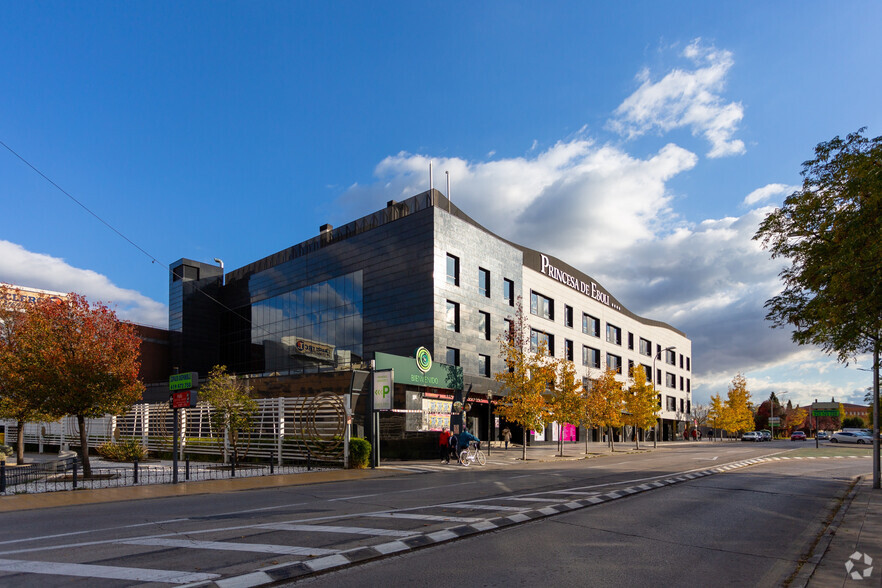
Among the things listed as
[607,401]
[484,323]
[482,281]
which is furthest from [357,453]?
[607,401]

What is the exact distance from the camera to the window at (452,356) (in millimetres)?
40031

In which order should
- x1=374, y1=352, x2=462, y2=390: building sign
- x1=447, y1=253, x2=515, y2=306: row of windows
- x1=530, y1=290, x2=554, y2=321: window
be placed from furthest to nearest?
x1=530, y1=290, x2=554, y2=321: window → x1=447, y1=253, x2=515, y2=306: row of windows → x1=374, y1=352, x2=462, y2=390: building sign

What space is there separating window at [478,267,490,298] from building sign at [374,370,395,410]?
1828 cm

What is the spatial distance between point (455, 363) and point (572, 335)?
68.0 ft

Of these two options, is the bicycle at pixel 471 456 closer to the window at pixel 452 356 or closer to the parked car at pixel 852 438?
the window at pixel 452 356

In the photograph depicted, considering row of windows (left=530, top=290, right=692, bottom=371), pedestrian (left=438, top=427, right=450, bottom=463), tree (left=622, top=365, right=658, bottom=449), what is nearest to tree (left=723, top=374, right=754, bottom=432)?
row of windows (left=530, top=290, right=692, bottom=371)

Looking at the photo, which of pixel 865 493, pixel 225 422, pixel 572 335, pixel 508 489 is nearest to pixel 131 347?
pixel 225 422

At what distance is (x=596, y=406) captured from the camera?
42562 mm

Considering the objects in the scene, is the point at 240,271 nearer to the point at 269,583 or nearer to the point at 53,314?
the point at 53,314

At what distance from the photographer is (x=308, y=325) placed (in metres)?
49.3

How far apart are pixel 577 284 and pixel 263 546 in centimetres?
5372

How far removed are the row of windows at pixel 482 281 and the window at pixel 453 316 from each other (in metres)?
1.41

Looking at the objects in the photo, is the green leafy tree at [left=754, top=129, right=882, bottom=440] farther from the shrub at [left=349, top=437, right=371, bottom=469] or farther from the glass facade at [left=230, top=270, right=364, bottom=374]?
the glass facade at [left=230, top=270, right=364, bottom=374]

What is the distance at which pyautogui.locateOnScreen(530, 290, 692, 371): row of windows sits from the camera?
2035 inches
